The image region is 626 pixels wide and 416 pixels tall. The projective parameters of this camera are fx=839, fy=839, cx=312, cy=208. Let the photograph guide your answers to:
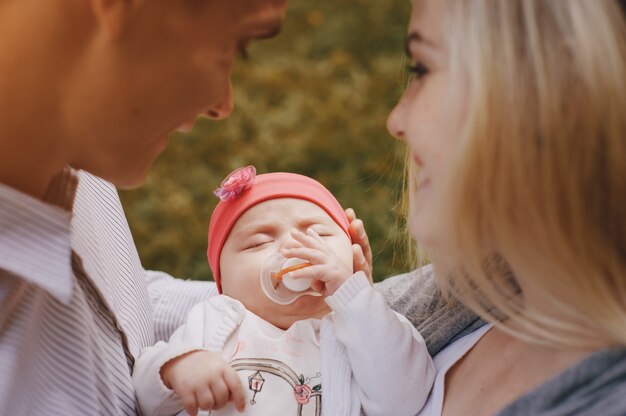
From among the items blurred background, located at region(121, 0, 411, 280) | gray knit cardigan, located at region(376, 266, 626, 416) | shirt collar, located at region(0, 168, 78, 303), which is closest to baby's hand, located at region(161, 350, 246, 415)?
shirt collar, located at region(0, 168, 78, 303)

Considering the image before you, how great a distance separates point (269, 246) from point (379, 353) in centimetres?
30

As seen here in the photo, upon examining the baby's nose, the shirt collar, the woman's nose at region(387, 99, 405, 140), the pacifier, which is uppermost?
the woman's nose at region(387, 99, 405, 140)

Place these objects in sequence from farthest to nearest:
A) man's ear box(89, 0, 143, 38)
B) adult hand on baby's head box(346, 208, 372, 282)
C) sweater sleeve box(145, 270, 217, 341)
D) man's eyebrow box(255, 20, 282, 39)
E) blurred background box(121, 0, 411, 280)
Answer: blurred background box(121, 0, 411, 280) → sweater sleeve box(145, 270, 217, 341) → adult hand on baby's head box(346, 208, 372, 282) → man's eyebrow box(255, 20, 282, 39) → man's ear box(89, 0, 143, 38)

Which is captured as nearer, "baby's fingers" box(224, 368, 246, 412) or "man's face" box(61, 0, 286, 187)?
"man's face" box(61, 0, 286, 187)

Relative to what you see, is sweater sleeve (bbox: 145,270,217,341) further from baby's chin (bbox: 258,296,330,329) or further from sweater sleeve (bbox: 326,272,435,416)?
sweater sleeve (bbox: 326,272,435,416)

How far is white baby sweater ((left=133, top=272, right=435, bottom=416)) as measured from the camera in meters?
1.36

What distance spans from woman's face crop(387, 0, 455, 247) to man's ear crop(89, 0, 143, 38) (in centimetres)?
39

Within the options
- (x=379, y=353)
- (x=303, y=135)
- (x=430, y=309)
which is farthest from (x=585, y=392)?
(x=303, y=135)

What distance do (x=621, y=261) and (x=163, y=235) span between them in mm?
2506

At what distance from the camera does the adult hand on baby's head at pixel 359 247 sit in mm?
1571

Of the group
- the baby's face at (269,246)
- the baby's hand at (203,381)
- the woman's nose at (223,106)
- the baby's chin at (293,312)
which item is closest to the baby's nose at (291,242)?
the baby's face at (269,246)

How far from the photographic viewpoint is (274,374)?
1412 millimetres

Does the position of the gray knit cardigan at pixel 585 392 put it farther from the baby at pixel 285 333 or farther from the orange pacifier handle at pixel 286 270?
the orange pacifier handle at pixel 286 270

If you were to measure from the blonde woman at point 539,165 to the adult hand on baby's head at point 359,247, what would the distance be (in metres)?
0.39
